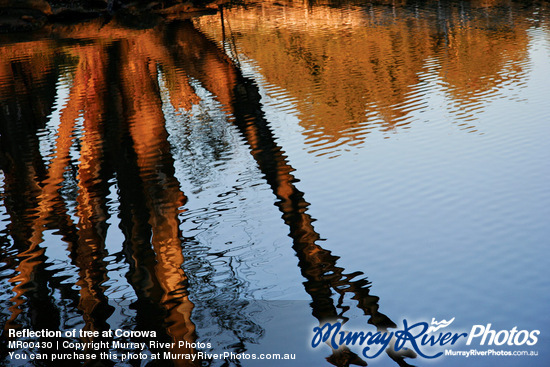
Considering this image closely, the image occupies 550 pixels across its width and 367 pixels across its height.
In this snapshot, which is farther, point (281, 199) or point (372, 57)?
point (372, 57)

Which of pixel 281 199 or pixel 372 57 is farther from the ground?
pixel 372 57

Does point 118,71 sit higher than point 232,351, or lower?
higher

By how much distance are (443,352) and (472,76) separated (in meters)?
9.40

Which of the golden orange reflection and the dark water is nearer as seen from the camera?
the dark water

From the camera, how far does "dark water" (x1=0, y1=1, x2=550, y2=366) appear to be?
4.91 m

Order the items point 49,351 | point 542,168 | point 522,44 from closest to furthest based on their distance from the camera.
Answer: point 49,351, point 542,168, point 522,44

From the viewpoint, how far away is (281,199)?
716cm

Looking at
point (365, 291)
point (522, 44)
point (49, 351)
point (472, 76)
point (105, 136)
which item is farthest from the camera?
point (522, 44)

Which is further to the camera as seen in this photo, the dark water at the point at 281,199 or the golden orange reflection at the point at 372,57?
the golden orange reflection at the point at 372,57

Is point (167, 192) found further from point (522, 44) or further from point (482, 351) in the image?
point (522, 44)

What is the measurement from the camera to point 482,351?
166 inches

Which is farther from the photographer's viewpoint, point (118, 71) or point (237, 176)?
point (118, 71)

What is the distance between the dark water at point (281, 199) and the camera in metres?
4.91

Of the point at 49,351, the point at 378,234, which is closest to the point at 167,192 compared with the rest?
the point at 378,234
